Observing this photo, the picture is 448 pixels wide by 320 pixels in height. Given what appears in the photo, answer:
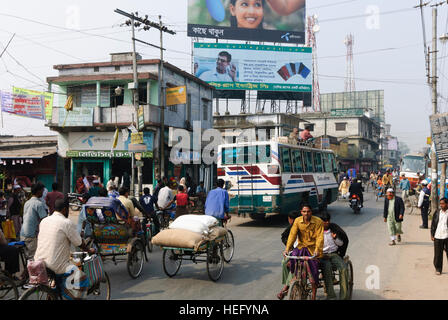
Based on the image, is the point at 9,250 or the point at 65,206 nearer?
the point at 65,206

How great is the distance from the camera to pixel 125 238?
7945 mm

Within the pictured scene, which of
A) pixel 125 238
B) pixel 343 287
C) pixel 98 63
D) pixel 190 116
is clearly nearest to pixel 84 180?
pixel 98 63

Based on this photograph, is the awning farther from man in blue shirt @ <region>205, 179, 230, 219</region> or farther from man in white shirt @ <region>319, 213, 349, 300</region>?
man in white shirt @ <region>319, 213, 349, 300</region>

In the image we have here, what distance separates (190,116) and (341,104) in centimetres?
6264

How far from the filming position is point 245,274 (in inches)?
329

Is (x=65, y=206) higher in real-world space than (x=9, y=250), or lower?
higher

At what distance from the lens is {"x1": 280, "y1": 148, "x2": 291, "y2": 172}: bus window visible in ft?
49.7

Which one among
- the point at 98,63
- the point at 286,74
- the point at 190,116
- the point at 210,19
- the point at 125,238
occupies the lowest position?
the point at 125,238

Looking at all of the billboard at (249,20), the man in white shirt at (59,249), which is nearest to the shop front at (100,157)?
the man in white shirt at (59,249)

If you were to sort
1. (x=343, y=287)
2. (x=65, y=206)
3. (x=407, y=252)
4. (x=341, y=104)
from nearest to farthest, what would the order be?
(x=65, y=206)
(x=343, y=287)
(x=407, y=252)
(x=341, y=104)

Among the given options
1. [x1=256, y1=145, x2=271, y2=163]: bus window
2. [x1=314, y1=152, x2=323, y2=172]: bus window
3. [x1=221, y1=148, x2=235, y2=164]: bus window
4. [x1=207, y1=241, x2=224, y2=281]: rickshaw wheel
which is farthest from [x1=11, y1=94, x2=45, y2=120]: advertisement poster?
[x1=207, y1=241, x2=224, y2=281]: rickshaw wheel

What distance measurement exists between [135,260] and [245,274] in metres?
2.25

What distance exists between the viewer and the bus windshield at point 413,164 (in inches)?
1542
